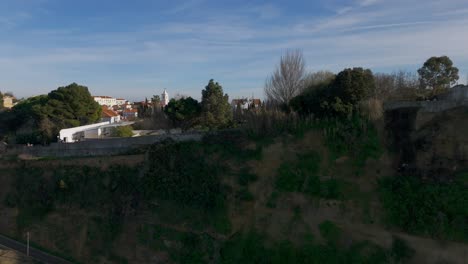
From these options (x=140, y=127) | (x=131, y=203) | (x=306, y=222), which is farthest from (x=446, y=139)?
(x=140, y=127)

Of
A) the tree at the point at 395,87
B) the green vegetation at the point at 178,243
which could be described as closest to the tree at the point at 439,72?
the tree at the point at 395,87

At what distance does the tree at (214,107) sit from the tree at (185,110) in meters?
0.53

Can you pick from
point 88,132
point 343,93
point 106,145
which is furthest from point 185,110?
point 343,93

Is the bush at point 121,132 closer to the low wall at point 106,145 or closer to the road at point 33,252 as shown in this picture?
the low wall at point 106,145

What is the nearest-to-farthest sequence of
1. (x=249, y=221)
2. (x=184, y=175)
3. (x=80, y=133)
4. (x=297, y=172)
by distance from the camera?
(x=249, y=221) → (x=297, y=172) → (x=184, y=175) → (x=80, y=133)

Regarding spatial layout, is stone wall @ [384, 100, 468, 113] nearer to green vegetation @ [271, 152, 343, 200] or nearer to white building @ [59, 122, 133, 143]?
green vegetation @ [271, 152, 343, 200]

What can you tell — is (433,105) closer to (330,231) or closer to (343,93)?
(343,93)

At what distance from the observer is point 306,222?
1227cm

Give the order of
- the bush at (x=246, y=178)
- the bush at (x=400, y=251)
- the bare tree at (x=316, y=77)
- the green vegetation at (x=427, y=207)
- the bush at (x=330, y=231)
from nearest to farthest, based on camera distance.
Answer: the bush at (x=400, y=251)
the green vegetation at (x=427, y=207)
the bush at (x=330, y=231)
the bush at (x=246, y=178)
the bare tree at (x=316, y=77)

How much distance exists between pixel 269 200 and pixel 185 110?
9483 mm

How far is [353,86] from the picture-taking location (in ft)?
50.0

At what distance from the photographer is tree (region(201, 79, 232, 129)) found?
19.7m

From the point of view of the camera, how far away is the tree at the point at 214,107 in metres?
19.7

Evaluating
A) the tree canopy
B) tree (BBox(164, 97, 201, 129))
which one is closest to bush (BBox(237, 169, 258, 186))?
the tree canopy
